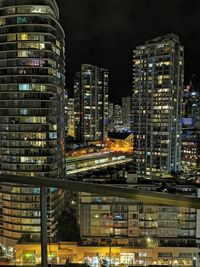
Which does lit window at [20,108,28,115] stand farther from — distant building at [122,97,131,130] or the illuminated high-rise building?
distant building at [122,97,131,130]

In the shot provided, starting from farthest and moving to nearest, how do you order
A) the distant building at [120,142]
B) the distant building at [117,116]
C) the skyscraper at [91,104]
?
1. the distant building at [117,116]
2. the distant building at [120,142]
3. the skyscraper at [91,104]

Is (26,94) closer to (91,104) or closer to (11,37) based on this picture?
(11,37)

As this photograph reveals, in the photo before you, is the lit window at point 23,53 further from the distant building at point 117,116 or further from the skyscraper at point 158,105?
the distant building at point 117,116

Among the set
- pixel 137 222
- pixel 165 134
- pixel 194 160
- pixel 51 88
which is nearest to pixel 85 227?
pixel 137 222

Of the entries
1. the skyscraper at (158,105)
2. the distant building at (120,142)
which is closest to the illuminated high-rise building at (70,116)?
the distant building at (120,142)

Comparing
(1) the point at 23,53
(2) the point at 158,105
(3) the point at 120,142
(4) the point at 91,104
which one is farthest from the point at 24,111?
(3) the point at 120,142

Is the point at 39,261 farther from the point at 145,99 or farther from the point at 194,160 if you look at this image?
the point at 194,160
